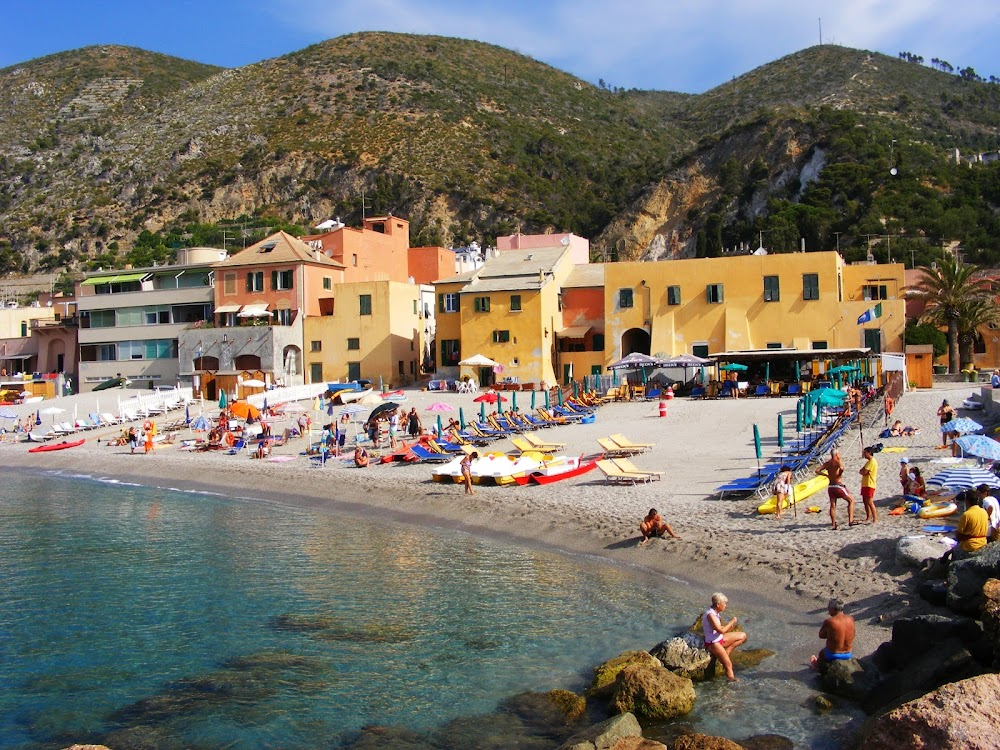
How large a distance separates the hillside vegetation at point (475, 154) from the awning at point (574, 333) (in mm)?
22478

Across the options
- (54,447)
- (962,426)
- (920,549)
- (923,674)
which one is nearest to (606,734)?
(923,674)

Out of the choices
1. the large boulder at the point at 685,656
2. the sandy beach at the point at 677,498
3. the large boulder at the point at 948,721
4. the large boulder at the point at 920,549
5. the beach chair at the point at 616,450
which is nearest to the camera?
the large boulder at the point at 948,721

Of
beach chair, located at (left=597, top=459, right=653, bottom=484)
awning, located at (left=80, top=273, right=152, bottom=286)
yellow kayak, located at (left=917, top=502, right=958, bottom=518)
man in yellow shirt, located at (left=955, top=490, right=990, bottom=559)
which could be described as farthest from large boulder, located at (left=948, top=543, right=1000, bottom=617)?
awning, located at (left=80, top=273, right=152, bottom=286)

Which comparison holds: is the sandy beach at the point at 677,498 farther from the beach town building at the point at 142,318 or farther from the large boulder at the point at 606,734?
the beach town building at the point at 142,318

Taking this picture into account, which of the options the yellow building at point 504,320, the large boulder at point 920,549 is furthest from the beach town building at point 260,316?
the large boulder at point 920,549

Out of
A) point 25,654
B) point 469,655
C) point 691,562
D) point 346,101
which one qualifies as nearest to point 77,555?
point 25,654

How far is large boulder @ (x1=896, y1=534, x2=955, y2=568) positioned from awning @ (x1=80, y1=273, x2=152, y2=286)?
5153cm

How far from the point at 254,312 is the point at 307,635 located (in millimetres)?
39269

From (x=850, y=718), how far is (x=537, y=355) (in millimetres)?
36708

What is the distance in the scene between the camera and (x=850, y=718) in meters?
10.6

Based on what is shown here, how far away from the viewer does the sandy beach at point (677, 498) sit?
15039 millimetres

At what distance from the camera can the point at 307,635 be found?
14.5 meters

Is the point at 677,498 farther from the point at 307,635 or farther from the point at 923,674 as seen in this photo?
the point at 923,674

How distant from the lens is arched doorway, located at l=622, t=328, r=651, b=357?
4747 cm
